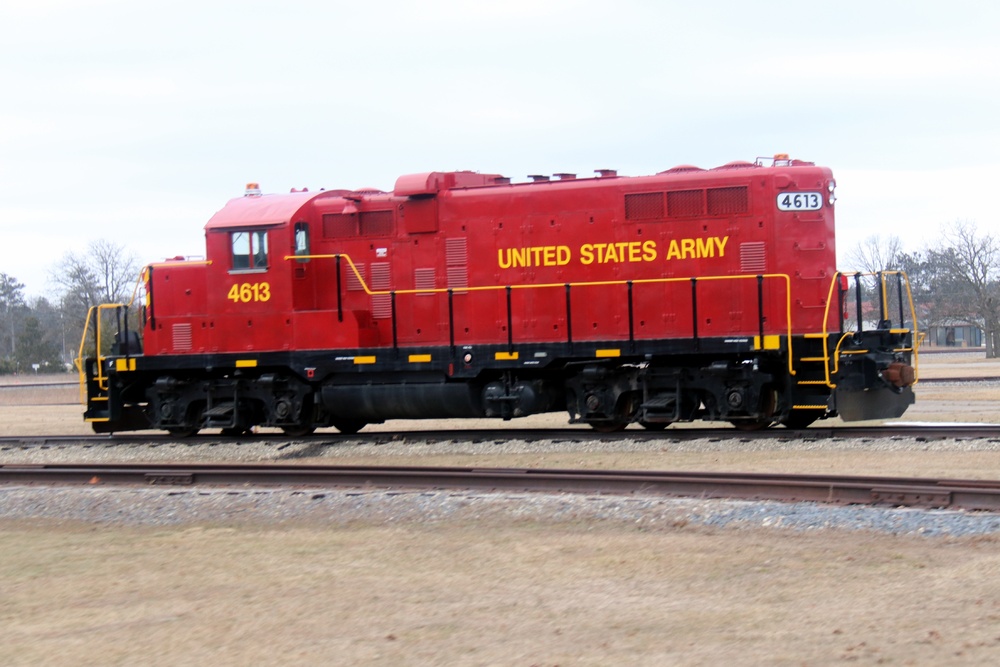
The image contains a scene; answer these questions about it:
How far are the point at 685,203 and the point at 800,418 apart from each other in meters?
3.44

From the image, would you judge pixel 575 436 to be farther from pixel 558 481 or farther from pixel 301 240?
pixel 301 240

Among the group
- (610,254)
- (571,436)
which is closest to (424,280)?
(610,254)

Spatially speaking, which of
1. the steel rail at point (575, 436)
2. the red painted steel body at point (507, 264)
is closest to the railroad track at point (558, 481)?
the steel rail at point (575, 436)

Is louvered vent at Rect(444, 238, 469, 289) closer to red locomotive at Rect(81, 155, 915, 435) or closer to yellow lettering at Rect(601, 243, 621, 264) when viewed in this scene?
red locomotive at Rect(81, 155, 915, 435)

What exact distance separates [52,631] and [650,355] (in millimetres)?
10210

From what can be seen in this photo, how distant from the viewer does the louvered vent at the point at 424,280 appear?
54.9 feet

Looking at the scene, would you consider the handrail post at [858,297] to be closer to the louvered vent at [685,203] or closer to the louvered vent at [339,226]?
the louvered vent at [685,203]

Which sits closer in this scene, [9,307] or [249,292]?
[249,292]

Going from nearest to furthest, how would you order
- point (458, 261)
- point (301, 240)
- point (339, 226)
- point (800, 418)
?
point (800, 418) → point (458, 261) → point (301, 240) → point (339, 226)

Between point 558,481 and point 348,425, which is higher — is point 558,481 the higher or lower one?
the lower one

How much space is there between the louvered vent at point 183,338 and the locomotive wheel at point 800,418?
9084mm

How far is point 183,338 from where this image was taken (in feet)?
57.4

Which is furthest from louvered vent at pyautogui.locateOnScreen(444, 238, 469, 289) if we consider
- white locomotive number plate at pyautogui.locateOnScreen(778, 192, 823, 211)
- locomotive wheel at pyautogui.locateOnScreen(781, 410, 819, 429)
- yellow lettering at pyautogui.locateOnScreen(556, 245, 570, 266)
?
locomotive wheel at pyautogui.locateOnScreen(781, 410, 819, 429)

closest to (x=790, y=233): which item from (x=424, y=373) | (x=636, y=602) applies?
(x=424, y=373)
